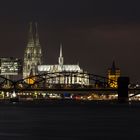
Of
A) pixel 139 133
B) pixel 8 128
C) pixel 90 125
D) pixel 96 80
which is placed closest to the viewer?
pixel 139 133

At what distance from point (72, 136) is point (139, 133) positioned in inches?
293

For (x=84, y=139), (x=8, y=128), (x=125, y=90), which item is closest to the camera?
(x=84, y=139)

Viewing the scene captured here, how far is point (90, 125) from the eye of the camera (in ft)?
308

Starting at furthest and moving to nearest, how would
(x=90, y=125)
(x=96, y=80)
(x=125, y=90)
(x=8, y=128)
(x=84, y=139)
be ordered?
(x=96, y=80) < (x=125, y=90) < (x=90, y=125) < (x=8, y=128) < (x=84, y=139)

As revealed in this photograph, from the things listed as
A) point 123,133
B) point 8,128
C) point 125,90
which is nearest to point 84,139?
point 123,133

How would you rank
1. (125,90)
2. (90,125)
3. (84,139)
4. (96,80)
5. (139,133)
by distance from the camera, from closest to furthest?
(84,139)
(139,133)
(90,125)
(125,90)
(96,80)

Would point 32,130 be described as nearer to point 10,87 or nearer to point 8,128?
point 8,128

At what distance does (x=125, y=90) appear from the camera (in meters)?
174

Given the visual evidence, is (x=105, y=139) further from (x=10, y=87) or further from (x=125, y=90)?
(x=10, y=87)

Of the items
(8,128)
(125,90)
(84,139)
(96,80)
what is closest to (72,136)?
(84,139)

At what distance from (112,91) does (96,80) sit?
11257mm

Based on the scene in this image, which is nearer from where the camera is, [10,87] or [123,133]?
[123,133]

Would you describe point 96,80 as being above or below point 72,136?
above

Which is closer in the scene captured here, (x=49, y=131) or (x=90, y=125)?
(x=49, y=131)
